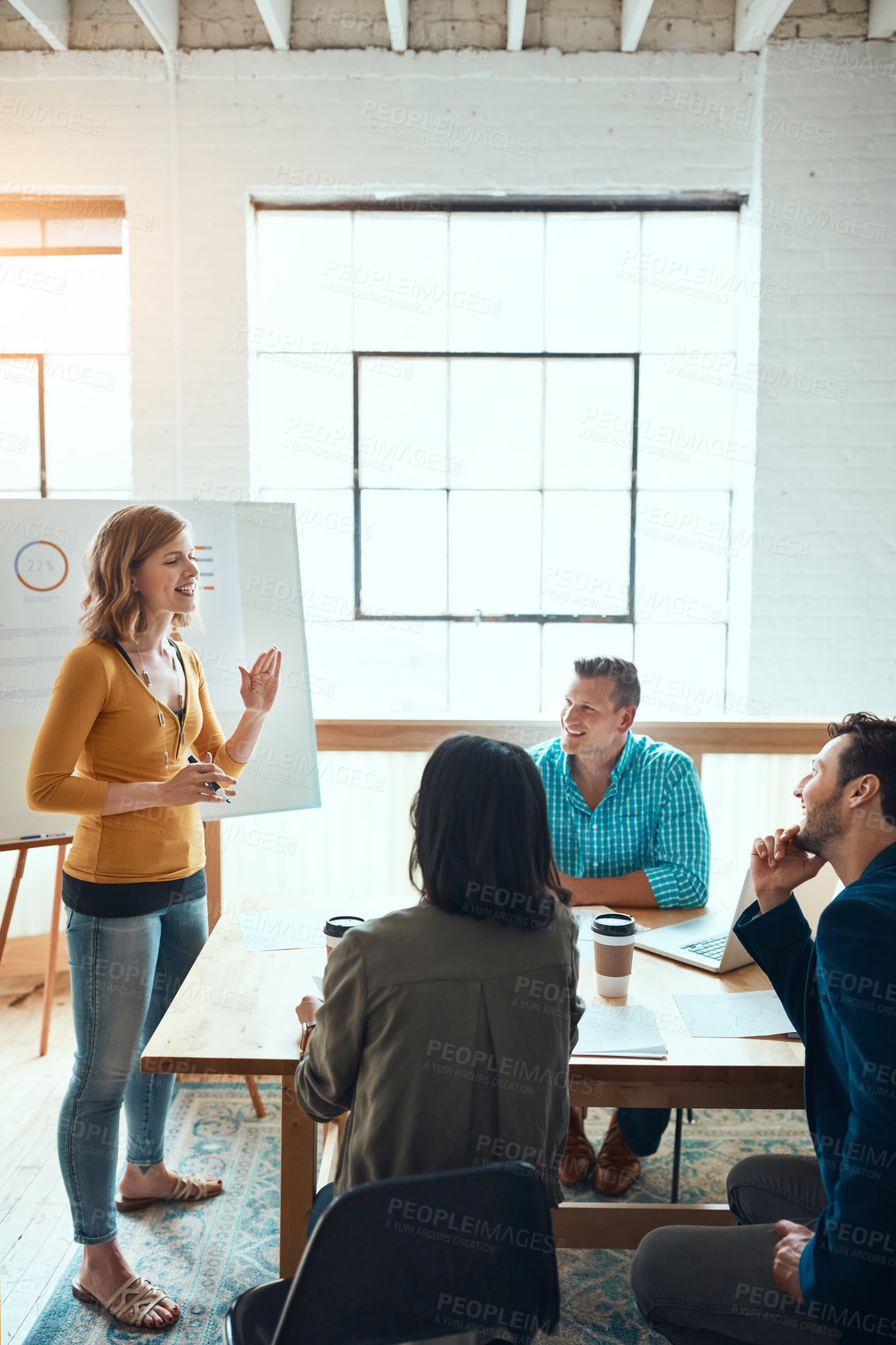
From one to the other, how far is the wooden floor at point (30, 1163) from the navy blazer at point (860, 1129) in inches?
56.9

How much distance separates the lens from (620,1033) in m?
1.42

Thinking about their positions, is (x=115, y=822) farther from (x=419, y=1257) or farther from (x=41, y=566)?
(x=419, y=1257)

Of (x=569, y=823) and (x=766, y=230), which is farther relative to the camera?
(x=766, y=230)

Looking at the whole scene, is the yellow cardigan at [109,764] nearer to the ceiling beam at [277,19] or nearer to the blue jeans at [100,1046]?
the blue jeans at [100,1046]

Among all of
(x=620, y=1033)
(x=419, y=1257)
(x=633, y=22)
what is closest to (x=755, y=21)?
(x=633, y=22)

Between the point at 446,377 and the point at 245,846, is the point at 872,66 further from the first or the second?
the point at 245,846

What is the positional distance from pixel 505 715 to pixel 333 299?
1.96 metres

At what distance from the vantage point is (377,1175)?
1129 millimetres

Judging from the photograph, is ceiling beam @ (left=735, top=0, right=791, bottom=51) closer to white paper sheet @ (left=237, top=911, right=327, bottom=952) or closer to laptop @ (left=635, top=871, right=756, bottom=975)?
laptop @ (left=635, top=871, right=756, bottom=975)

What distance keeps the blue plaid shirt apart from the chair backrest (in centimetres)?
110

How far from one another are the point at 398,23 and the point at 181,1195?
370 centimetres

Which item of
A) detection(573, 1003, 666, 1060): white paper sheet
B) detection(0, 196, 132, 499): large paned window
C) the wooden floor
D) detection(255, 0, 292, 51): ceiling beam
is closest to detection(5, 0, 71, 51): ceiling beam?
detection(0, 196, 132, 499): large paned window

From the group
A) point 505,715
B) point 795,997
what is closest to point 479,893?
point 795,997

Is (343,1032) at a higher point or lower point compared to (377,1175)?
higher
